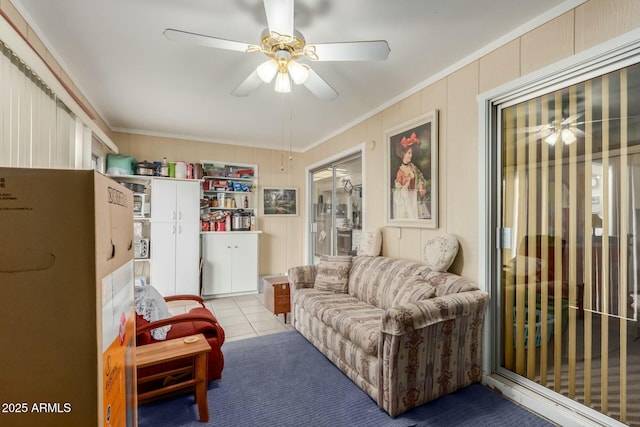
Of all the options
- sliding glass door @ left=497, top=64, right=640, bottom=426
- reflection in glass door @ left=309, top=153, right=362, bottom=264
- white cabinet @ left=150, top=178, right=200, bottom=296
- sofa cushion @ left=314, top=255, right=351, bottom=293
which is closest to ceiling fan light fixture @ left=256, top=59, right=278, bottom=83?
sliding glass door @ left=497, top=64, right=640, bottom=426

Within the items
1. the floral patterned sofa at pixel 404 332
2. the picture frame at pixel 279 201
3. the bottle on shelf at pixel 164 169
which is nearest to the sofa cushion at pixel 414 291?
the floral patterned sofa at pixel 404 332

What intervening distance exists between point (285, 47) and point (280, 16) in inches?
11.2

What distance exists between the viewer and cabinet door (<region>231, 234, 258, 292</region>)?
4.75 meters

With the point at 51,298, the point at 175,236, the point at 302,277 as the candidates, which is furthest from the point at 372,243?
the point at 51,298

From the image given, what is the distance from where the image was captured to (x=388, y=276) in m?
2.81

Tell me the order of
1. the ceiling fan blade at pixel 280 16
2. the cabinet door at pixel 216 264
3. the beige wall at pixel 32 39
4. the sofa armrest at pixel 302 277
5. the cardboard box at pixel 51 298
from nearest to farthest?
the cardboard box at pixel 51 298
the ceiling fan blade at pixel 280 16
the beige wall at pixel 32 39
the sofa armrest at pixel 302 277
the cabinet door at pixel 216 264

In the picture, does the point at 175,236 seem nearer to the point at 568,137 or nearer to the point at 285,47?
the point at 285,47

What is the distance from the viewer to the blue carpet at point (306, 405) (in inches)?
72.6

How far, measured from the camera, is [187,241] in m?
4.34

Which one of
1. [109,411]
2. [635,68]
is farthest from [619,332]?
[109,411]

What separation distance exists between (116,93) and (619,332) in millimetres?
4474

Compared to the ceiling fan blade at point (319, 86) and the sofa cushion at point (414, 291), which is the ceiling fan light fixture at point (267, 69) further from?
the sofa cushion at point (414, 291)

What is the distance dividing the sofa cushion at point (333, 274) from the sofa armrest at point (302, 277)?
0.09 m

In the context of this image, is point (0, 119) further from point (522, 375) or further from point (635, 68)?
point (522, 375)
